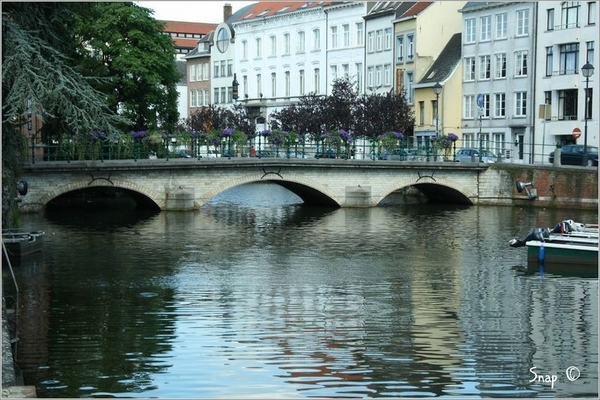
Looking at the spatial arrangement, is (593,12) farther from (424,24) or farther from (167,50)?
(167,50)

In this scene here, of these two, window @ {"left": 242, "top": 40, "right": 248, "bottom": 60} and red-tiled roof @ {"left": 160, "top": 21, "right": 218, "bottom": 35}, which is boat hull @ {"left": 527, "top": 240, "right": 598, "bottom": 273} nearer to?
window @ {"left": 242, "top": 40, "right": 248, "bottom": 60}

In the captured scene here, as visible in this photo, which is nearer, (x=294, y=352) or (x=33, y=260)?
(x=294, y=352)

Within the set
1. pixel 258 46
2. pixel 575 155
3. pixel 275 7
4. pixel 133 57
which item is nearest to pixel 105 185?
pixel 133 57

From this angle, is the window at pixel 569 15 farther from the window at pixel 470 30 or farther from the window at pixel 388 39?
the window at pixel 388 39

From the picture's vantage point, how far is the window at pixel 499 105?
226 feet

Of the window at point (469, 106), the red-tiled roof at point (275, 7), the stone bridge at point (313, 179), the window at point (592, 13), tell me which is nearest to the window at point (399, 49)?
the window at point (469, 106)

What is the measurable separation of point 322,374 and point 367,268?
12.9m

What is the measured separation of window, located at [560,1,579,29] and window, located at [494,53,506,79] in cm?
612

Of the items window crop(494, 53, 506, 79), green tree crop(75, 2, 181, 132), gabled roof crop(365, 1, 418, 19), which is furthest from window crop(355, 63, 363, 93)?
green tree crop(75, 2, 181, 132)

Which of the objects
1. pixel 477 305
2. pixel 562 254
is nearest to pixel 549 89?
pixel 562 254

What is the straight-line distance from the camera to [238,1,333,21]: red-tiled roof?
88875mm

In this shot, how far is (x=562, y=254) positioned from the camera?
89.6ft

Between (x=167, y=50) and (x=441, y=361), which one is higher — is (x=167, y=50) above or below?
above

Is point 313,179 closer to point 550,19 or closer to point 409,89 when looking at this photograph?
point 550,19
